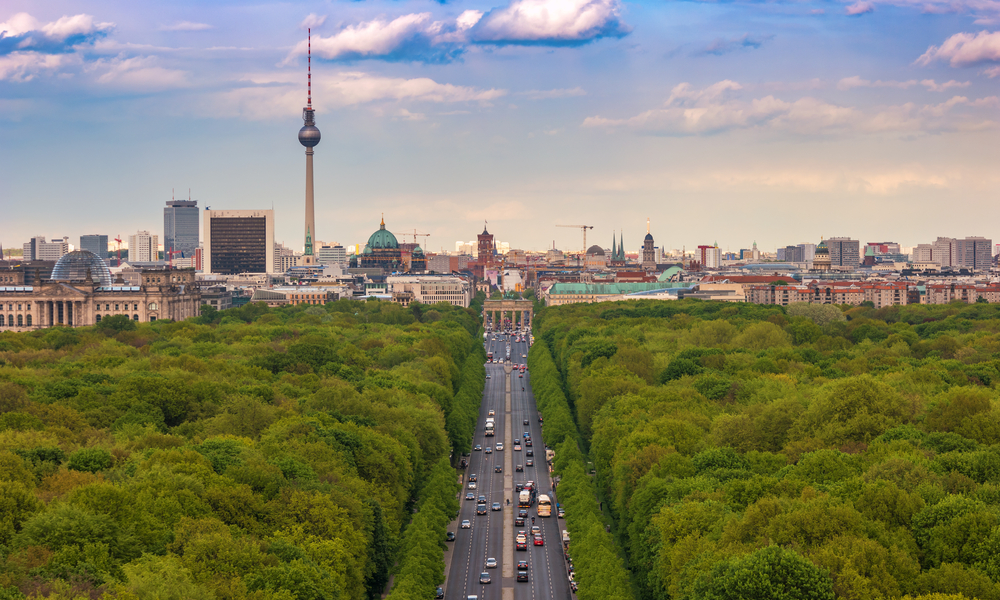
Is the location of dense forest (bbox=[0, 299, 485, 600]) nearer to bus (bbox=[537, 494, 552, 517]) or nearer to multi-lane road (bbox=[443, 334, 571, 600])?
multi-lane road (bbox=[443, 334, 571, 600])

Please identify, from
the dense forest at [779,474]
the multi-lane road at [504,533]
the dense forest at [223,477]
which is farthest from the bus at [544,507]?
the dense forest at [223,477]

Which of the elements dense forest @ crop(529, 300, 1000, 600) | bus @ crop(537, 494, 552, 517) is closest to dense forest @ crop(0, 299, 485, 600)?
bus @ crop(537, 494, 552, 517)

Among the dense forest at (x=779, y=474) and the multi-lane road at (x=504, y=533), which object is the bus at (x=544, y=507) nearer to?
the multi-lane road at (x=504, y=533)

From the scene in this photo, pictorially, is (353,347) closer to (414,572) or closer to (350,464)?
(350,464)

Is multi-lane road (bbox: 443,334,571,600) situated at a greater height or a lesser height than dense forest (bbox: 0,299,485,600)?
lesser

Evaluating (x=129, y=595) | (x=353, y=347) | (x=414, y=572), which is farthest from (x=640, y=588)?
(x=353, y=347)
